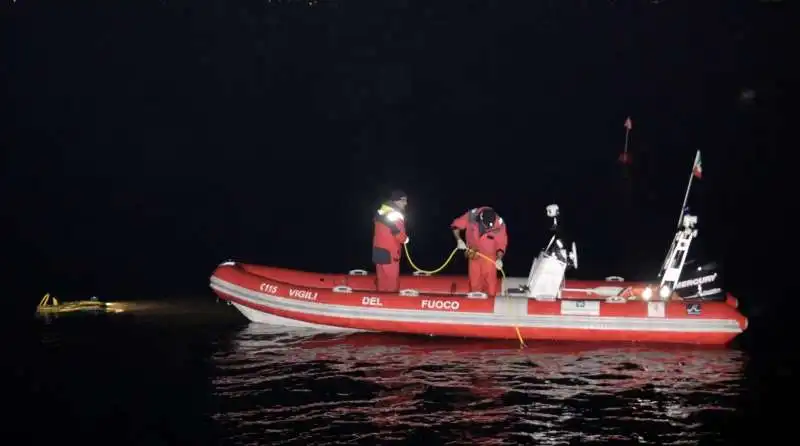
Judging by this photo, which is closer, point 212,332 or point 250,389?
point 250,389

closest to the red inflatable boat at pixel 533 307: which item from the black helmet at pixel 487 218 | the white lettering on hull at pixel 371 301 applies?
the white lettering on hull at pixel 371 301

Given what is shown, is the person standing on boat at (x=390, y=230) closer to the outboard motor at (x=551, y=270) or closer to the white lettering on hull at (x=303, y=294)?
the white lettering on hull at (x=303, y=294)

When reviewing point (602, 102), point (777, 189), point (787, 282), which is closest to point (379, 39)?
point (602, 102)

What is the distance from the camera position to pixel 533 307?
13.2 m

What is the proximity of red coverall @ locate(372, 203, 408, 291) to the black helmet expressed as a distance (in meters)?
1.05

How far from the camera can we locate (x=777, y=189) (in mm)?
34531

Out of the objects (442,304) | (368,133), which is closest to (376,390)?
(442,304)

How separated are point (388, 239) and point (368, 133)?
4079cm

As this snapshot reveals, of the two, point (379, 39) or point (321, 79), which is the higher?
point (379, 39)

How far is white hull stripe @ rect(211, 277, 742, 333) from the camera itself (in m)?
12.8

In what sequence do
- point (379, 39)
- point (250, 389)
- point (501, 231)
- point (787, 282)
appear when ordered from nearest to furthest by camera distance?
1. point (250, 389)
2. point (501, 231)
3. point (787, 282)
4. point (379, 39)

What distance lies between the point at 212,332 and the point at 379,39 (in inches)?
2454

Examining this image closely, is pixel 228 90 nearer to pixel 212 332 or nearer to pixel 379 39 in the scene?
pixel 379 39

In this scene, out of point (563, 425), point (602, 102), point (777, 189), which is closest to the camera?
point (563, 425)
